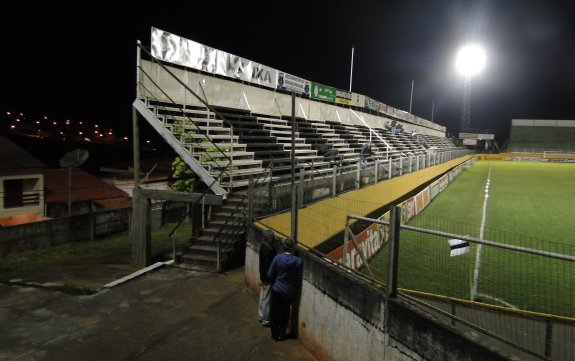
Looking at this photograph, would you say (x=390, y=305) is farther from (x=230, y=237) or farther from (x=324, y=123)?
(x=324, y=123)

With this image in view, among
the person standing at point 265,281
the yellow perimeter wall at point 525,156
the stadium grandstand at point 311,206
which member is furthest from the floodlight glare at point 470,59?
the person standing at point 265,281

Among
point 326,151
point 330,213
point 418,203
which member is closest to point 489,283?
point 330,213

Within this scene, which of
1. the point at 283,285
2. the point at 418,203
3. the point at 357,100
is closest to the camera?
the point at 283,285

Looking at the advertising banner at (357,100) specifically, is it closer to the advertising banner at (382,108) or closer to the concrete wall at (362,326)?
the advertising banner at (382,108)

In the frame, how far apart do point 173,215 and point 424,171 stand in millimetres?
12511

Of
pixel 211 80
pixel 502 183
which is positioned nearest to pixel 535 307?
pixel 211 80

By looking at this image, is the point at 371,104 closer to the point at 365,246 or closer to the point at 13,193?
the point at 365,246

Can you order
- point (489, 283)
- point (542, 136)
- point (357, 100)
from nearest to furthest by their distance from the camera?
point (489, 283), point (357, 100), point (542, 136)

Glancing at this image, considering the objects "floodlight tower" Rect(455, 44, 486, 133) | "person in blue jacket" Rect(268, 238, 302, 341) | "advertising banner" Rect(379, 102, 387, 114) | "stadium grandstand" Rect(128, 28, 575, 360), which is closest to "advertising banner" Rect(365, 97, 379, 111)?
"advertising banner" Rect(379, 102, 387, 114)

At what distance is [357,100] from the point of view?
2986 centimetres

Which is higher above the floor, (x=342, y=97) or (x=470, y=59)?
(x=470, y=59)

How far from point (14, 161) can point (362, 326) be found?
18.6 metres

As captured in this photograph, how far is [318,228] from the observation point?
29.7ft

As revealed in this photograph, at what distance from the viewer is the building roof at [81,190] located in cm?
1862
